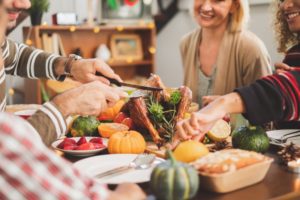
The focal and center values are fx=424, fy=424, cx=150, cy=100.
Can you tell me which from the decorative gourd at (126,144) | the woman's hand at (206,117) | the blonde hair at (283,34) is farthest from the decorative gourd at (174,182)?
the blonde hair at (283,34)

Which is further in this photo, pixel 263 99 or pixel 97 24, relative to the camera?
pixel 97 24

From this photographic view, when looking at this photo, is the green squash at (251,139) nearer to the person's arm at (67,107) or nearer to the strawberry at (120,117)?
the person's arm at (67,107)

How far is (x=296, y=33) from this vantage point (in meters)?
2.30

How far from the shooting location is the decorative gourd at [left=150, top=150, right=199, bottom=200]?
1.00 metres

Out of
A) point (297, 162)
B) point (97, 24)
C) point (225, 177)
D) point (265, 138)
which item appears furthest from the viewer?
point (97, 24)

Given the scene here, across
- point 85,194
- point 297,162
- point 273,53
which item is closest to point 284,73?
point 297,162

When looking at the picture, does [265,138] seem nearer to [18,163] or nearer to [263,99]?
[263,99]

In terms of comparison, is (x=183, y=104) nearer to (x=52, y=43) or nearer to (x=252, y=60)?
(x=252, y=60)

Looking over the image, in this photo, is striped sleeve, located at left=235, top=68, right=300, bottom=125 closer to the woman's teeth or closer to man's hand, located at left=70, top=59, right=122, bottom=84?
man's hand, located at left=70, top=59, right=122, bottom=84

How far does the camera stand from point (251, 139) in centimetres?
140

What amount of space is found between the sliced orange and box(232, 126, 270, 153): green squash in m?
0.45

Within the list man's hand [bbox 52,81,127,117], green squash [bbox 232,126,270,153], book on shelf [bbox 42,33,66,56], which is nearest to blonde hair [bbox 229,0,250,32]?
green squash [bbox 232,126,270,153]

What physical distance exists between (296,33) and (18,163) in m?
1.87

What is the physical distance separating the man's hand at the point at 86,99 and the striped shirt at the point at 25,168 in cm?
35
